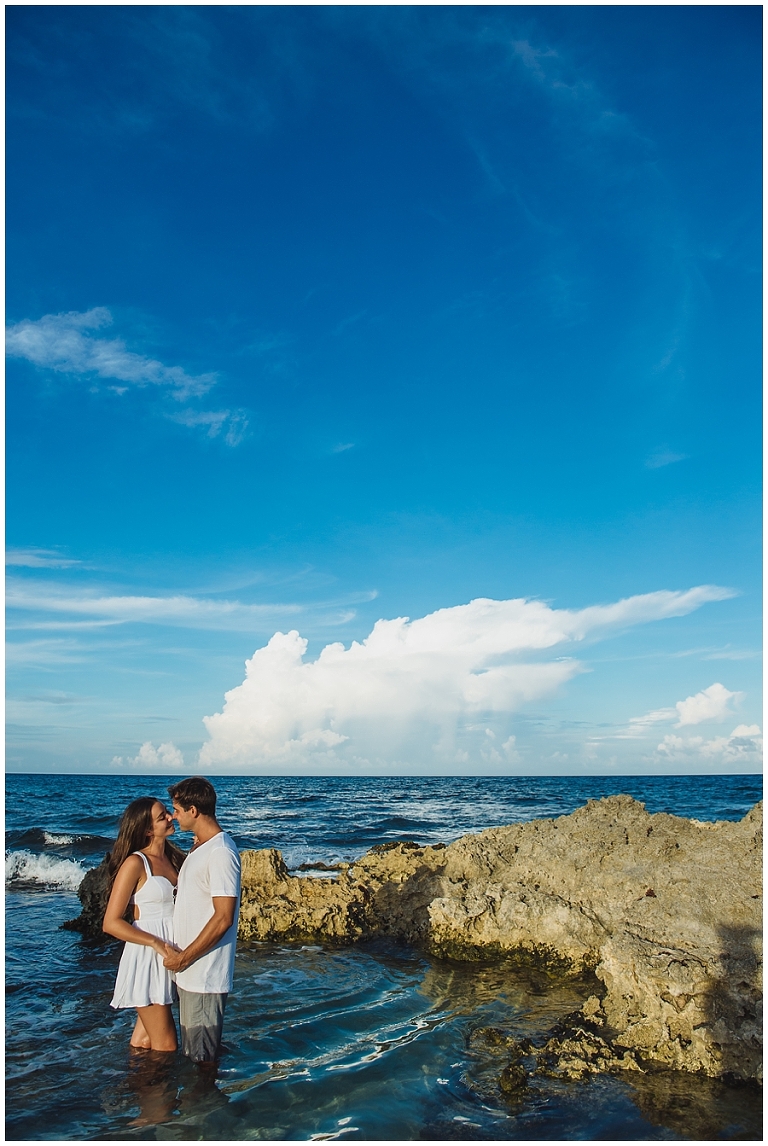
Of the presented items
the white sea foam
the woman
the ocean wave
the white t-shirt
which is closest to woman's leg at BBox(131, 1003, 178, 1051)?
the woman

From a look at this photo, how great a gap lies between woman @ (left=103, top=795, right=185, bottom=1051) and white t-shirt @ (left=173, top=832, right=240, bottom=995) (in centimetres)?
26

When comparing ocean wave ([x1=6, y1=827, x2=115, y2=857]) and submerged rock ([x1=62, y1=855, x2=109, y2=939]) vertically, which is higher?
submerged rock ([x1=62, y1=855, x2=109, y2=939])

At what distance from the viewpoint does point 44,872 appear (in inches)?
672

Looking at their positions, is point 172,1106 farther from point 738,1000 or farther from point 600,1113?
point 738,1000

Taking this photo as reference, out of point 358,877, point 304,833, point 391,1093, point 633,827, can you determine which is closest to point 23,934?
point 358,877

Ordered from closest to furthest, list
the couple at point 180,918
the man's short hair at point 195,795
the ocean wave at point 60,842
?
1. the couple at point 180,918
2. the man's short hair at point 195,795
3. the ocean wave at point 60,842

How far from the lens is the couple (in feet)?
16.5

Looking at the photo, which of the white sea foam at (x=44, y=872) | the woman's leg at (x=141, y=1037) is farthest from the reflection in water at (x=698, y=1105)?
the white sea foam at (x=44, y=872)

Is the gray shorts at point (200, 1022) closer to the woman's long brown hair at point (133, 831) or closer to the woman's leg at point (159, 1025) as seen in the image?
the woman's leg at point (159, 1025)

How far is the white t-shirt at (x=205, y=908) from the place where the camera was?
16.5 ft

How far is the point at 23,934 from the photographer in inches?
453

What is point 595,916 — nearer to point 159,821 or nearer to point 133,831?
point 159,821

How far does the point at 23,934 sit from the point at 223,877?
352 inches

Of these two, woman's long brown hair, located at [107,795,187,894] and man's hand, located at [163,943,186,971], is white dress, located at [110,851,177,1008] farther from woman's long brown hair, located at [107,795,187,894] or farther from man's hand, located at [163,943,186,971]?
man's hand, located at [163,943,186,971]
